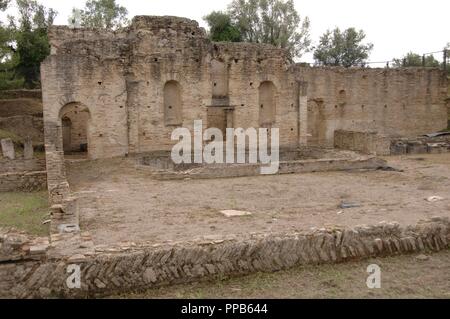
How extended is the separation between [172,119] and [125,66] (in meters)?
3.13

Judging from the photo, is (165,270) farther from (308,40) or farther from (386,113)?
(308,40)

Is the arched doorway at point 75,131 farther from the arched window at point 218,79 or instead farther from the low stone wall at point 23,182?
the low stone wall at point 23,182

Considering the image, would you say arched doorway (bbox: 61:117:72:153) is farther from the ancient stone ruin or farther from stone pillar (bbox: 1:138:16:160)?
stone pillar (bbox: 1:138:16:160)

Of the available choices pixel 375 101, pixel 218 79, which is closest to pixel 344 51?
pixel 375 101

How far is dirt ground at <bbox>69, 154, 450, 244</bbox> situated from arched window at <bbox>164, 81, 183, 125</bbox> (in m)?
4.08

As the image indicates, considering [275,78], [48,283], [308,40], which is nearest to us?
[48,283]

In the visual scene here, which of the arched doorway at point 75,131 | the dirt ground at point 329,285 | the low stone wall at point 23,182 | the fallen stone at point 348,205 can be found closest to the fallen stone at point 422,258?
the dirt ground at point 329,285

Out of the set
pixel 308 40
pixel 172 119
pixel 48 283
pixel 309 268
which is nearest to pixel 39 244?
pixel 48 283

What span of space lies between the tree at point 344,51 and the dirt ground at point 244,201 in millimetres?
28241

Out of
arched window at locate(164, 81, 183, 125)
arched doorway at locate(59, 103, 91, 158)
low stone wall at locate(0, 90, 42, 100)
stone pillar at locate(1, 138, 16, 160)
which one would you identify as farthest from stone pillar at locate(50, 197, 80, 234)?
low stone wall at locate(0, 90, 42, 100)

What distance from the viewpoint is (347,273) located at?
6648 millimetres

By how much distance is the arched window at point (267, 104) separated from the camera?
76.0 feet

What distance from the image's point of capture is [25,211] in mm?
11773

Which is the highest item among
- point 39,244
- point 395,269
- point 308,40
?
point 308,40
